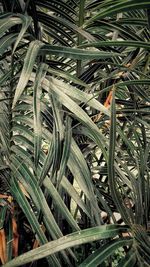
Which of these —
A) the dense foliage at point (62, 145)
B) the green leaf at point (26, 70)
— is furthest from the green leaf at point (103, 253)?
the green leaf at point (26, 70)

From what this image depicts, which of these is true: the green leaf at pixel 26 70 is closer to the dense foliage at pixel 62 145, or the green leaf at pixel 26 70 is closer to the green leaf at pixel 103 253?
the dense foliage at pixel 62 145

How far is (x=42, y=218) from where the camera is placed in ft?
2.05

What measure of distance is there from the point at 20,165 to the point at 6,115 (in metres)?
0.14

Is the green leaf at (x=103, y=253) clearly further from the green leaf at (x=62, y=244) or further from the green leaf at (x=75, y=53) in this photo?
the green leaf at (x=75, y=53)

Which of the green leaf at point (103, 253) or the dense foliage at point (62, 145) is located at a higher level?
the dense foliage at point (62, 145)

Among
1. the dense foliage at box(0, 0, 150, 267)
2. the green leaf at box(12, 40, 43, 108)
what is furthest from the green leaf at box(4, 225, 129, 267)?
the green leaf at box(12, 40, 43, 108)

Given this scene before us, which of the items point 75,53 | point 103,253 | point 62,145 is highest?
point 75,53

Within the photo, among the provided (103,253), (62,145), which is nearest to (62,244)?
(103,253)

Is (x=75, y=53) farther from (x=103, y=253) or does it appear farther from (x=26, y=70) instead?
(x=103, y=253)

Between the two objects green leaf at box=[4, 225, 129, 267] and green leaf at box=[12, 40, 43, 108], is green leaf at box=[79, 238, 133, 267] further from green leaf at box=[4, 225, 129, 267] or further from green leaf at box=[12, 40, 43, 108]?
green leaf at box=[12, 40, 43, 108]

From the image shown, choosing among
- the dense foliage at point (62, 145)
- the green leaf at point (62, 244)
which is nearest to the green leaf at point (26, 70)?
the dense foliage at point (62, 145)

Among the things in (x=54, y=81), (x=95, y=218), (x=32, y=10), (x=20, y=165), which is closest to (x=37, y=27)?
(x=32, y=10)

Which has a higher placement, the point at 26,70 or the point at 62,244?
the point at 26,70

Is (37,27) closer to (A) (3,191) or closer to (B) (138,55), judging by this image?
(B) (138,55)
